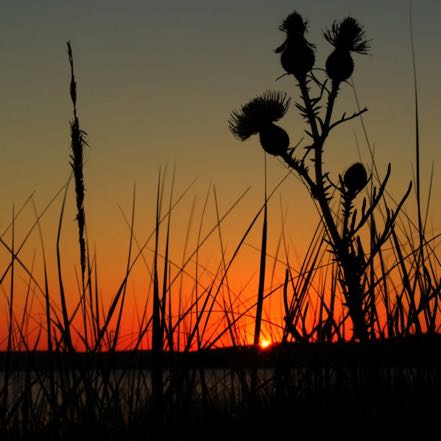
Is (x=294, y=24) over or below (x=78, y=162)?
over

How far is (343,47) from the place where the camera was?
2.45 metres

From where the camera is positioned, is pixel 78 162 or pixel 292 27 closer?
pixel 78 162

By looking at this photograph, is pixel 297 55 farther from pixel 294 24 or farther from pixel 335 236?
pixel 335 236

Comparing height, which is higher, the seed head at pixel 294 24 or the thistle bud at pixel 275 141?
the seed head at pixel 294 24

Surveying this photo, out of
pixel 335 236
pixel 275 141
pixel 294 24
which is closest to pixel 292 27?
pixel 294 24

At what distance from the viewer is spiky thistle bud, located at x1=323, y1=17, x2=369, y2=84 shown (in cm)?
237

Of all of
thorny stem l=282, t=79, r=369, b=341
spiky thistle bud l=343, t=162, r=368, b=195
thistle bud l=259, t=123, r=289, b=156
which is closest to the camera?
thorny stem l=282, t=79, r=369, b=341

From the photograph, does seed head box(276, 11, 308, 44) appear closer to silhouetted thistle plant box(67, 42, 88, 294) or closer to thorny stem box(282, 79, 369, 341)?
thorny stem box(282, 79, 369, 341)

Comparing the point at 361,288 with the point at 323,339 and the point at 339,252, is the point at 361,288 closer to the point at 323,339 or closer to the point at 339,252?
the point at 339,252

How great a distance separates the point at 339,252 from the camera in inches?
77.2

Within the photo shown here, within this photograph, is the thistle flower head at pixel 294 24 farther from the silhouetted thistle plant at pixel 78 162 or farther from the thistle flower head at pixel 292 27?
the silhouetted thistle plant at pixel 78 162

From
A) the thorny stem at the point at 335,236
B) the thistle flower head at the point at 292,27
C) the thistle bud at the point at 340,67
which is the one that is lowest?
the thorny stem at the point at 335,236

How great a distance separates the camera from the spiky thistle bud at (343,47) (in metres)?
2.37

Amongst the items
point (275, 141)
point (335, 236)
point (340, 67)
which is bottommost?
point (335, 236)
